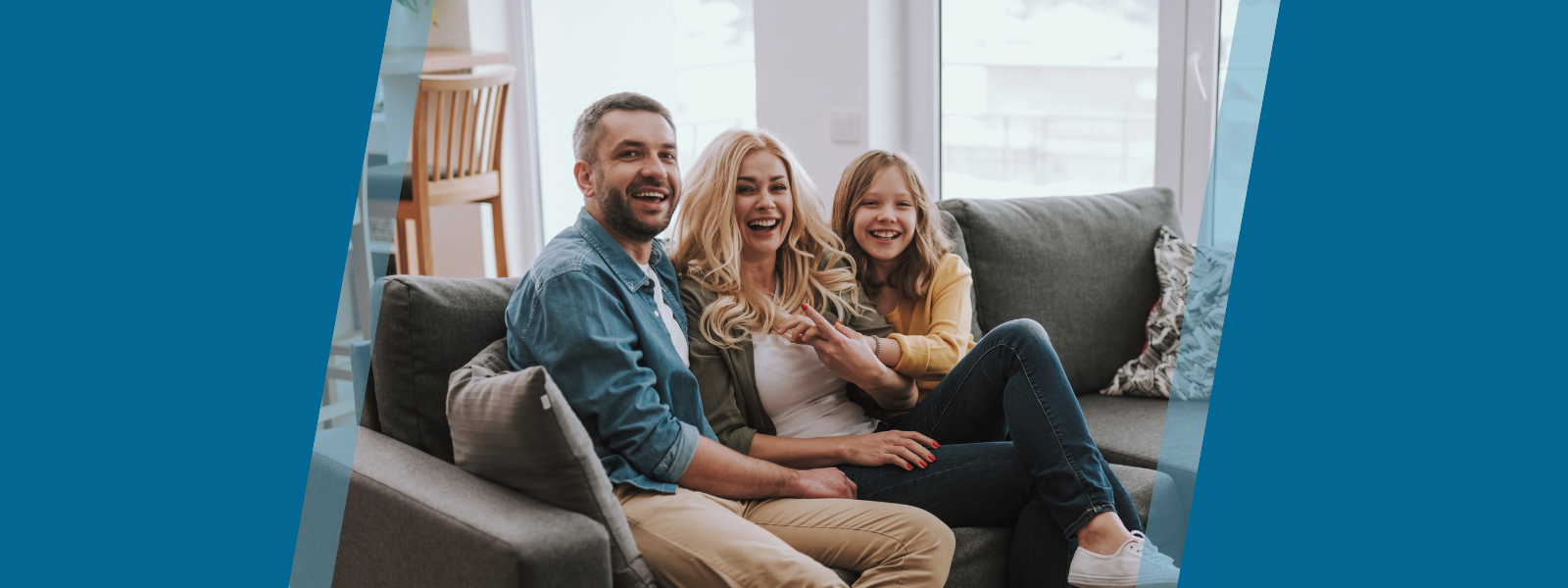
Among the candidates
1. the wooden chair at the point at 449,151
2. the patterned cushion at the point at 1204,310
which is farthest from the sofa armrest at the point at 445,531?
the wooden chair at the point at 449,151

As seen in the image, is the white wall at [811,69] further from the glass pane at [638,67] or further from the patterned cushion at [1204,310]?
the patterned cushion at [1204,310]

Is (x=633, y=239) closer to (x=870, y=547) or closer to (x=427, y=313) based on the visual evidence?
(x=427, y=313)

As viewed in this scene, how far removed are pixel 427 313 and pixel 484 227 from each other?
111 inches

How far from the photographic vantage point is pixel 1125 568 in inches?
58.9

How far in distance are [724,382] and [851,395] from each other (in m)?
0.27

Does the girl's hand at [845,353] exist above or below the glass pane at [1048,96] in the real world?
below

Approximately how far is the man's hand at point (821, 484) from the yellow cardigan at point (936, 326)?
0.24 m

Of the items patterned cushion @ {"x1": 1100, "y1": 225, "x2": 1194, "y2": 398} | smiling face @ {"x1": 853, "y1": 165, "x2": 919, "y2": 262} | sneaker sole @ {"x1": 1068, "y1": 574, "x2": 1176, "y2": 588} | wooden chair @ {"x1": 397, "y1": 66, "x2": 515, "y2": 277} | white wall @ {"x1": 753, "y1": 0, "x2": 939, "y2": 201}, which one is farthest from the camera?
white wall @ {"x1": 753, "y1": 0, "x2": 939, "y2": 201}

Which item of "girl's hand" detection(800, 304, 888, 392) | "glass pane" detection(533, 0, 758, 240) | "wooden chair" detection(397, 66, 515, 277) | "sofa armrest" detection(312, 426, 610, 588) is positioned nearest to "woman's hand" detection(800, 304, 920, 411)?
"girl's hand" detection(800, 304, 888, 392)

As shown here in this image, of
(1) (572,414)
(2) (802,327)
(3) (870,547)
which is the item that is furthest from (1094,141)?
(1) (572,414)

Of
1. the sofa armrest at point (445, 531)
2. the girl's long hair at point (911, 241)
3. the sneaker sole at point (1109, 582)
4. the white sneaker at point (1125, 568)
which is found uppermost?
the girl's long hair at point (911, 241)

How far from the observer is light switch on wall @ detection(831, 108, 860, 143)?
3566mm

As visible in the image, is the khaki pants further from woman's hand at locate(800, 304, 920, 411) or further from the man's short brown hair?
the man's short brown hair

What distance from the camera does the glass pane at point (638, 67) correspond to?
4.06m
